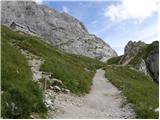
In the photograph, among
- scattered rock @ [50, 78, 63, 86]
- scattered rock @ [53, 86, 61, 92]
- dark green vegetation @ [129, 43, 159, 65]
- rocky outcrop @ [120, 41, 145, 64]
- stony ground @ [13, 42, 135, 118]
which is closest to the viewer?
stony ground @ [13, 42, 135, 118]

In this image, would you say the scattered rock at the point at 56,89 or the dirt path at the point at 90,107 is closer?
the dirt path at the point at 90,107

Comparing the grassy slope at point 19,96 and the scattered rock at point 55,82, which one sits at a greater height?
the scattered rock at point 55,82

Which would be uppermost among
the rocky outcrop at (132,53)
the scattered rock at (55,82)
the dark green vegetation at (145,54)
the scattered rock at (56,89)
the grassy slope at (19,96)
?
the rocky outcrop at (132,53)

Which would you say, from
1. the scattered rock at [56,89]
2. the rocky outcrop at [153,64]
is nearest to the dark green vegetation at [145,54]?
the rocky outcrop at [153,64]

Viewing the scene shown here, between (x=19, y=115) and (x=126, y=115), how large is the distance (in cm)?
686

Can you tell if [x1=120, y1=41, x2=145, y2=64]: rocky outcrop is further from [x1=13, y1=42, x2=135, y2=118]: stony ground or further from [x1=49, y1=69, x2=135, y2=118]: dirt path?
[x1=49, y1=69, x2=135, y2=118]: dirt path

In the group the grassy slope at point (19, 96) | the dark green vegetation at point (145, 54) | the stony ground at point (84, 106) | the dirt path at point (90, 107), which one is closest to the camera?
the grassy slope at point (19, 96)

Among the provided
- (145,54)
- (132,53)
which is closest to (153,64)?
(145,54)

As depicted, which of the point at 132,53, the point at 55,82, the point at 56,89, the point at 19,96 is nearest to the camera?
the point at 19,96

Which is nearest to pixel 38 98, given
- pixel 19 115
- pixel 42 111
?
pixel 42 111

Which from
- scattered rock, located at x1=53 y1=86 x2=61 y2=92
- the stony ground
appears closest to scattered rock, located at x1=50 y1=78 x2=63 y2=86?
scattered rock, located at x1=53 y1=86 x2=61 y2=92

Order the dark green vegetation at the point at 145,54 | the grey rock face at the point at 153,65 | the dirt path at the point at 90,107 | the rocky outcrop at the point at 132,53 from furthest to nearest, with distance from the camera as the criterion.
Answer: the rocky outcrop at the point at 132,53 < the dark green vegetation at the point at 145,54 < the grey rock face at the point at 153,65 < the dirt path at the point at 90,107

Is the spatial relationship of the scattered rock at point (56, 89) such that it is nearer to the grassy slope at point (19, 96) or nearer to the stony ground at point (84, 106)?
the stony ground at point (84, 106)

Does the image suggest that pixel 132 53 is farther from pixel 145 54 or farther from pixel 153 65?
pixel 153 65
